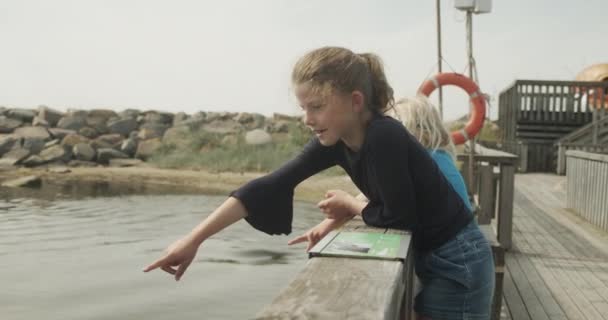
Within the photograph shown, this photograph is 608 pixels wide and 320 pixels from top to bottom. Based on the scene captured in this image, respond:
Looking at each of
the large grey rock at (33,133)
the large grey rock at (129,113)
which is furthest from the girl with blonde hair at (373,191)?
the large grey rock at (129,113)

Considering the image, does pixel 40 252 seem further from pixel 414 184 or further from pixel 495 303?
pixel 414 184

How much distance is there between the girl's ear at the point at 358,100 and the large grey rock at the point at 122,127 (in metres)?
22.1

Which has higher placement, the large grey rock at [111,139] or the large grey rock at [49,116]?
the large grey rock at [49,116]

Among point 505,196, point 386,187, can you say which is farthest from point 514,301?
point 386,187

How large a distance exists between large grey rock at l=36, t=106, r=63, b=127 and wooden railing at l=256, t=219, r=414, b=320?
23.5m

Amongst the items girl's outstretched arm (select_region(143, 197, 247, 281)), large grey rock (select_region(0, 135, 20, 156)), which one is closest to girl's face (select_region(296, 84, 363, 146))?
girl's outstretched arm (select_region(143, 197, 247, 281))

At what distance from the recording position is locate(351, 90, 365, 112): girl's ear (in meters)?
1.77

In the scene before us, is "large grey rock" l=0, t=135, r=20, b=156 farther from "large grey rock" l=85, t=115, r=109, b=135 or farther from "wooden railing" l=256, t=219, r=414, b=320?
"wooden railing" l=256, t=219, r=414, b=320

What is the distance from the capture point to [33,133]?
21984 mm

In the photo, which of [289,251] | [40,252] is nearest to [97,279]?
[40,252]

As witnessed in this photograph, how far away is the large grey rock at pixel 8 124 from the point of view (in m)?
22.8

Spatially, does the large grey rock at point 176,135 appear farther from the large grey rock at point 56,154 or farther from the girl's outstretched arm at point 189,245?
the girl's outstretched arm at point 189,245

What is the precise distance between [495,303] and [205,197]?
9618mm

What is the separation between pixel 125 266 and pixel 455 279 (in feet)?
17.2
